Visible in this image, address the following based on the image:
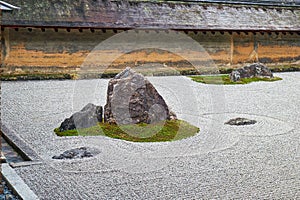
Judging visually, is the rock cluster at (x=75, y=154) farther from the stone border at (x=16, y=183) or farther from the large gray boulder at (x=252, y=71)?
the large gray boulder at (x=252, y=71)

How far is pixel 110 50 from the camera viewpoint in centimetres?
1922

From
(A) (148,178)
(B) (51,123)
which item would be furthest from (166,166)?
(B) (51,123)

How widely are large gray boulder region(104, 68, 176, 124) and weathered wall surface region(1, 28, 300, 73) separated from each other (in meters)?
8.52

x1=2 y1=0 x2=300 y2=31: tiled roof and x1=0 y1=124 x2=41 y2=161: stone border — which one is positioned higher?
x1=2 y1=0 x2=300 y2=31: tiled roof

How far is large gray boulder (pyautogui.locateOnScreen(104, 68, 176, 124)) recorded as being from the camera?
9.92 metres

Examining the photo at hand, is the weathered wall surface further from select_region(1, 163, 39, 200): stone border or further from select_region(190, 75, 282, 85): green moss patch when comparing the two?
select_region(1, 163, 39, 200): stone border

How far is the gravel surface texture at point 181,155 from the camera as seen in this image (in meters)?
6.44

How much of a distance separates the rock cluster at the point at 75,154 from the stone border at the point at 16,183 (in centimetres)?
102

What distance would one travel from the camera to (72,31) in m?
18.5

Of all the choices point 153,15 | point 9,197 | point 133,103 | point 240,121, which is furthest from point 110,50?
point 9,197

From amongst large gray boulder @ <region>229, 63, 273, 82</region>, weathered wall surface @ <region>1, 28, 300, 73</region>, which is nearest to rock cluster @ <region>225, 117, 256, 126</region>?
large gray boulder @ <region>229, 63, 273, 82</region>

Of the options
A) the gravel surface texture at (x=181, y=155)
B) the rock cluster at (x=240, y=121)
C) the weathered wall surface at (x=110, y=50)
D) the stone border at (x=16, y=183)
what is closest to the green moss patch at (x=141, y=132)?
the gravel surface texture at (x=181, y=155)

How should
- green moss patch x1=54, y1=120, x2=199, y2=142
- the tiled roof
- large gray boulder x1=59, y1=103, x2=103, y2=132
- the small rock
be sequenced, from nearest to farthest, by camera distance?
1. the small rock
2. green moss patch x1=54, y1=120, x2=199, y2=142
3. large gray boulder x1=59, y1=103, x2=103, y2=132
4. the tiled roof

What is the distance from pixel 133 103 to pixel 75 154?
7.50 ft
